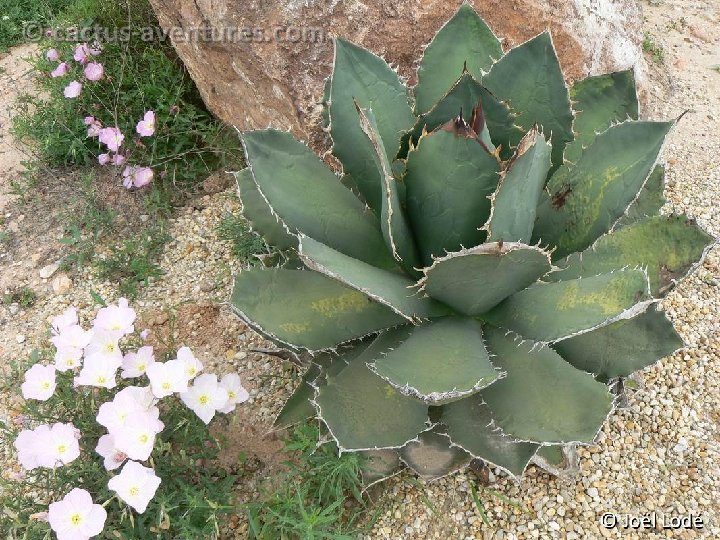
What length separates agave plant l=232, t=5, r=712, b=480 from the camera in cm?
144

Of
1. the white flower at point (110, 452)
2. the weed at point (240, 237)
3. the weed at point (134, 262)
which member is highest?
the white flower at point (110, 452)

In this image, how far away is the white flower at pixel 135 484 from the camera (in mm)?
1562

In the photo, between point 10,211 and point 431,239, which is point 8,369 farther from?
point 431,239

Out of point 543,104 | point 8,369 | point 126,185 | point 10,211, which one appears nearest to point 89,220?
point 126,185

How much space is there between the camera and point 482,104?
1.57 meters

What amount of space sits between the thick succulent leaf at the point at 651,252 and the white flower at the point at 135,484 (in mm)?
1087

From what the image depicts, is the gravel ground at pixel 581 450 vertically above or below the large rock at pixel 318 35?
below

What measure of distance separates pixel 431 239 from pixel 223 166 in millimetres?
1809

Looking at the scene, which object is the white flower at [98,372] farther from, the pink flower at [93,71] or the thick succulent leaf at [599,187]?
the pink flower at [93,71]

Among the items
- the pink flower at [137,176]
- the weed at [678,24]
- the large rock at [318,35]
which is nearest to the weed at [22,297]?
the pink flower at [137,176]

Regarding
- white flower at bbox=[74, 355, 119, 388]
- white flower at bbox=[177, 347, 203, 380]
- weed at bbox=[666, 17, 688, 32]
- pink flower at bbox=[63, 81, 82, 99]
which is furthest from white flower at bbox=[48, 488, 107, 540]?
weed at bbox=[666, 17, 688, 32]

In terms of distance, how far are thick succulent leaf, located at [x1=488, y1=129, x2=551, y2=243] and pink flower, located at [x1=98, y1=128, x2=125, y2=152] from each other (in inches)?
81.9

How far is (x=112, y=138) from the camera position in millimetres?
2977

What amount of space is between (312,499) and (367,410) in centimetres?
45
